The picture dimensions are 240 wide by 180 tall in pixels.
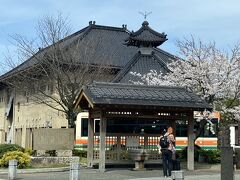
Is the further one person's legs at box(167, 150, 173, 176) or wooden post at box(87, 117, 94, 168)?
wooden post at box(87, 117, 94, 168)

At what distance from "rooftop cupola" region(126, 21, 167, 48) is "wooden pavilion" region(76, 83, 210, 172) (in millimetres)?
16306

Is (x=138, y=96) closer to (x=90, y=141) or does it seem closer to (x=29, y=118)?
(x=90, y=141)

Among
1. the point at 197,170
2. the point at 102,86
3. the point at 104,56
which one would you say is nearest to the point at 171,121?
the point at 197,170

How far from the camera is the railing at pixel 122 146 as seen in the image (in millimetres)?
22109

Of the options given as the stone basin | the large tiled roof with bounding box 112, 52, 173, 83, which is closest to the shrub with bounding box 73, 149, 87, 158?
the large tiled roof with bounding box 112, 52, 173, 83

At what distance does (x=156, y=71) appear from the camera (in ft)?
114

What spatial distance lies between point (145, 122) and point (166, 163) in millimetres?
5144

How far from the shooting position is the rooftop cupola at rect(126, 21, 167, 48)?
3791 cm

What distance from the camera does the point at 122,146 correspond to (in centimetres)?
2245

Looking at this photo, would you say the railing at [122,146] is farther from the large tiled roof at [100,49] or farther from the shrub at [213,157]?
the large tiled roof at [100,49]

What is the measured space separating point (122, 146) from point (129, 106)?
11.3 ft

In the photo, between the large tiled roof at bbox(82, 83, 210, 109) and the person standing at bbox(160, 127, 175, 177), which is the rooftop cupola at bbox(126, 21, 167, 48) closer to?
the large tiled roof at bbox(82, 83, 210, 109)

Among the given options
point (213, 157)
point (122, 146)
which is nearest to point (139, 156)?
point (122, 146)

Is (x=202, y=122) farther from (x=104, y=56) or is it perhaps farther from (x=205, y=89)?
(x=104, y=56)
